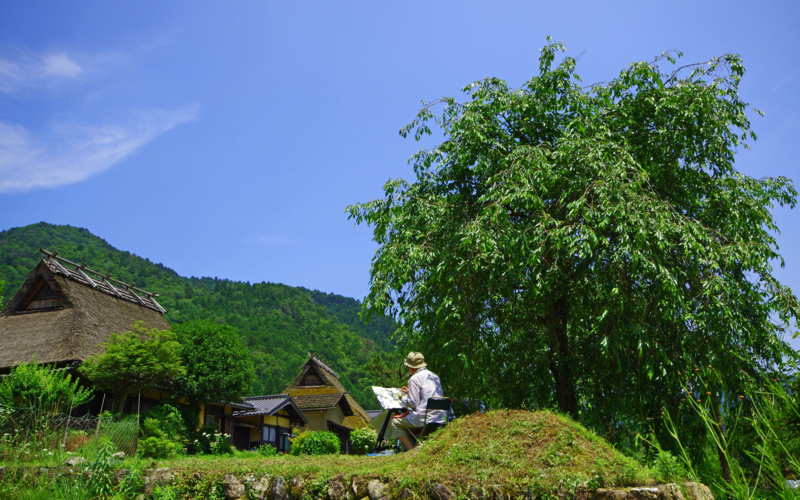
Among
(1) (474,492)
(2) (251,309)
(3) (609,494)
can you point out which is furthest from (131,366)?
(2) (251,309)

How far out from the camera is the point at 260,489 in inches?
196

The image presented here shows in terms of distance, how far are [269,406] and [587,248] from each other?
75.9 feet

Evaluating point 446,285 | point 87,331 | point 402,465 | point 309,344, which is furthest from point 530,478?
point 309,344

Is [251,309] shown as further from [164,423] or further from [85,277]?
[164,423]

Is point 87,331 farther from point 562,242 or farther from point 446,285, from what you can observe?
point 562,242

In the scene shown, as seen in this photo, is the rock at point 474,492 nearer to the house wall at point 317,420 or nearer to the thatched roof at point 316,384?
the house wall at point 317,420

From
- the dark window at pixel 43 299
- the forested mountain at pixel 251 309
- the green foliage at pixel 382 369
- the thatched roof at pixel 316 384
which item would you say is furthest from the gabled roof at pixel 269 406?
the forested mountain at pixel 251 309

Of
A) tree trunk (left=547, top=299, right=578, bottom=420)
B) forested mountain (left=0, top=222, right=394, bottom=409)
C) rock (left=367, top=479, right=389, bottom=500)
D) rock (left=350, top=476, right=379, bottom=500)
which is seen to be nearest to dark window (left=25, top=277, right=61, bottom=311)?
tree trunk (left=547, top=299, right=578, bottom=420)

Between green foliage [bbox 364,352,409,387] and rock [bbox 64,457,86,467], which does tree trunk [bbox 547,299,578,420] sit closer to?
rock [bbox 64,457,86,467]

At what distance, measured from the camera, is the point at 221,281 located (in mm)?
76625

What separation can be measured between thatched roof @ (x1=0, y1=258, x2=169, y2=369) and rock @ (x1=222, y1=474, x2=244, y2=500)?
12.9m

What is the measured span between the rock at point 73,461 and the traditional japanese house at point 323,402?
26.8 metres

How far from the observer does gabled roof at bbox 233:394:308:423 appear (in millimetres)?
23859

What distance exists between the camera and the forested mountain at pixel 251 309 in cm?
4769
